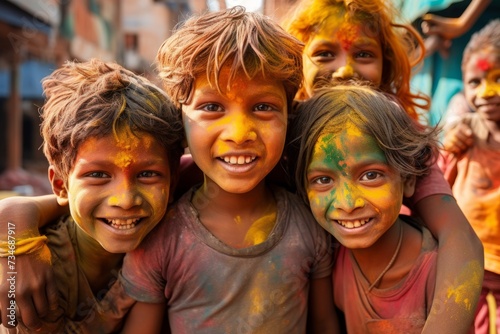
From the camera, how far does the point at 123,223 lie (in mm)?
1769

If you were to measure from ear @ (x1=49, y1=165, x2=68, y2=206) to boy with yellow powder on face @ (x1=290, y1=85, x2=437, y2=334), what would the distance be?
0.89 metres

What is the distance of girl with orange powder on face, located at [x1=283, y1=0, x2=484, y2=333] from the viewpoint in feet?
5.66

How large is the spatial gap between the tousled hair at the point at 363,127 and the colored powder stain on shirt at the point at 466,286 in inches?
14.5

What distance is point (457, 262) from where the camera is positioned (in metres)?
1.76

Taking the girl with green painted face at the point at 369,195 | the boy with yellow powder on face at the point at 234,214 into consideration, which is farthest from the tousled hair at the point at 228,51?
the girl with green painted face at the point at 369,195

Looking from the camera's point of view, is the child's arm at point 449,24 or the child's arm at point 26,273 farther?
the child's arm at point 449,24

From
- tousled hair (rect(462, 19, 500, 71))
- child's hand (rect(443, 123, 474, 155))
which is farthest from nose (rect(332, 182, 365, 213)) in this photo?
tousled hair (rect(462, 19, 500, 71))

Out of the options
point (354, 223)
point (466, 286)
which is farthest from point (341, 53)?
point (466, 286)

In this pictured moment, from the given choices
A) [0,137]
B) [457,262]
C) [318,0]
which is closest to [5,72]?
[0,137]

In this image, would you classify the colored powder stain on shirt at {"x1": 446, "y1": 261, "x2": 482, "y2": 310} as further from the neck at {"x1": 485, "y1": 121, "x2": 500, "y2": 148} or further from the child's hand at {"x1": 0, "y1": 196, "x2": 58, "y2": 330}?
the child's hand at {"x1": 0, "y1": 196, "x2": 58, "y2": 330}

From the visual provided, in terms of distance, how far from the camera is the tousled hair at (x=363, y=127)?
177cm

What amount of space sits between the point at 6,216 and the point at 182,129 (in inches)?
27.3

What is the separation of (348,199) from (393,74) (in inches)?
38.3

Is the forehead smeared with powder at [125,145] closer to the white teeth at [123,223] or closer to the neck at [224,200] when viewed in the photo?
the white teeth at [123,223]
